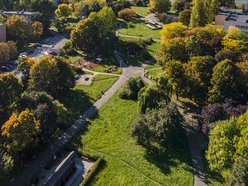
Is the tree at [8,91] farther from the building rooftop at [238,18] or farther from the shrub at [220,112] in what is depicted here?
the building rooftop at [238,18]

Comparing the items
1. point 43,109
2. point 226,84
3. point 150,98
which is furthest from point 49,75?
point 226,84

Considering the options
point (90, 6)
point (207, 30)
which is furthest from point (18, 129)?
point (90, 6)

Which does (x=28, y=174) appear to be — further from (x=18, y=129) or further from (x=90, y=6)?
(x=90, y=6)

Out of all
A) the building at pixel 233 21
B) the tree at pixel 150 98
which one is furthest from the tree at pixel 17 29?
the building at pixel 233 21

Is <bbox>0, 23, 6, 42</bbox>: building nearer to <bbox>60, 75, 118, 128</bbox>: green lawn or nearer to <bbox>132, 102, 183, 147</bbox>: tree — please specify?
<bbox>60, 75, 118, 128</bbox>: green lawn

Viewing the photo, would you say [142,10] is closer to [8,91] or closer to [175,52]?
[175,52]

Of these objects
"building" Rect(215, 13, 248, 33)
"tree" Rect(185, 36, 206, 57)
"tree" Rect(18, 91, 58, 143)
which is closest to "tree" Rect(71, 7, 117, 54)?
"tree" Rect(185, 36, 206, 57)

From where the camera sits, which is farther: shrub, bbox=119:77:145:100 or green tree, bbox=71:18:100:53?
green tree, bbox=71:18:100:53
